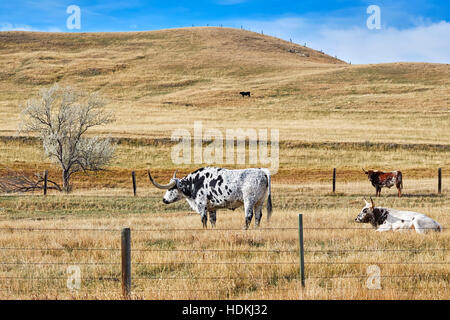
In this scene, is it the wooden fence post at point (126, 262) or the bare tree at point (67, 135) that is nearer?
the wooden fence post at point (126, 262)

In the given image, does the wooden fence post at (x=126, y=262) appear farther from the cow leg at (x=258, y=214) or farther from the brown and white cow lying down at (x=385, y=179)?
the brown and white cow lying down at (x=385, y=179)

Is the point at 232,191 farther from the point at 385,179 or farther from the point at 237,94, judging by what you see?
the point at 237,94

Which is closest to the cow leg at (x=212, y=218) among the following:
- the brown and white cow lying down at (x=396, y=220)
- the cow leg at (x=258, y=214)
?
the cow leg at (x=258, y=214)

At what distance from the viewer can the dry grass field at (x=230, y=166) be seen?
8.07 meters

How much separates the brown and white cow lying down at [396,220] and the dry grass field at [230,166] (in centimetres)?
56

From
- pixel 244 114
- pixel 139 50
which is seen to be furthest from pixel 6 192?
pixel 139 50

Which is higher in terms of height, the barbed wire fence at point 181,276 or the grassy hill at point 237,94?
the grassy hill at point 237,94

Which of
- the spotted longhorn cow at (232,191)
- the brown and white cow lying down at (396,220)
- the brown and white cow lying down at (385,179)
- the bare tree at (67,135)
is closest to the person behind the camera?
the brown and white cow lying down at (396,220)

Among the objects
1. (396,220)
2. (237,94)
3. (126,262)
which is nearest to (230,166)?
(396,220)

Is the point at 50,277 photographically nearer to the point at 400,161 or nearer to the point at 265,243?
the point at 265,243

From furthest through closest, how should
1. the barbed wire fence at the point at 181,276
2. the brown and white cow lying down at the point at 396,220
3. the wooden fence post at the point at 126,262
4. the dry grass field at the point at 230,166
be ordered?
the brown and white cow lying down at the point at 396,220 → the dry grass field at the point at 230,166 → the barbed wire fence at the point at 181,276 → the wooden fence post at the point at 126,262


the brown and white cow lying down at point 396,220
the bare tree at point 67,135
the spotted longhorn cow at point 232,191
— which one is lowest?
the brown and white cow lying down at point 396,220

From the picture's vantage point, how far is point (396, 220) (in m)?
12.4

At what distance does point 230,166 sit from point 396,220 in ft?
90.0
